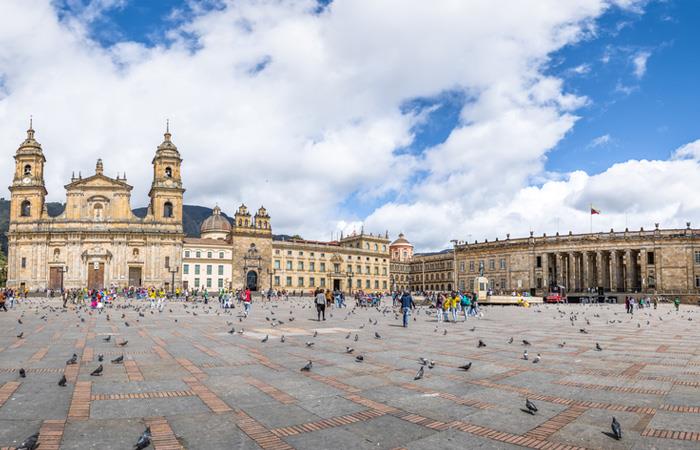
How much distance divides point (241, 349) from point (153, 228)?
2529 inches

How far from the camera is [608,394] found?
311 inches

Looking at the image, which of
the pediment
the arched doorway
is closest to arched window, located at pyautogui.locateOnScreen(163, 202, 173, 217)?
the pediment

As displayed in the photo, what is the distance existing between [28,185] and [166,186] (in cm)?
1856

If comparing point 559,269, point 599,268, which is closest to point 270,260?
point 559,269

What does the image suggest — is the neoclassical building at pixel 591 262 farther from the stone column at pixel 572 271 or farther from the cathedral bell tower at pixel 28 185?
the cathedral bell tower at pixel 28 185

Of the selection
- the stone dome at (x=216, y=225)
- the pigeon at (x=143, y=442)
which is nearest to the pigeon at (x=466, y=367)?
the pigeon at (x=143, y=442)

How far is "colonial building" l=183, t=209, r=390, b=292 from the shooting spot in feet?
261

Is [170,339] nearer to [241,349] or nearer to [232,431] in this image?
[241,349]

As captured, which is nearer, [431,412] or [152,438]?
[152,438]

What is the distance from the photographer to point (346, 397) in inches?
300

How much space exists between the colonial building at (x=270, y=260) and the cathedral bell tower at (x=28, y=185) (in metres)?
21.4

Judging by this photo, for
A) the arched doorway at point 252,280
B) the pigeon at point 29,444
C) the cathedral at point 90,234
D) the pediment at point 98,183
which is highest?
the pediment at point 98,183

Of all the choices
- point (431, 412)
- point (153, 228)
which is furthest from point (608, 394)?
point (153, 228)

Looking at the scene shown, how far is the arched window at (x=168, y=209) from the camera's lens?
7350 centimetres
